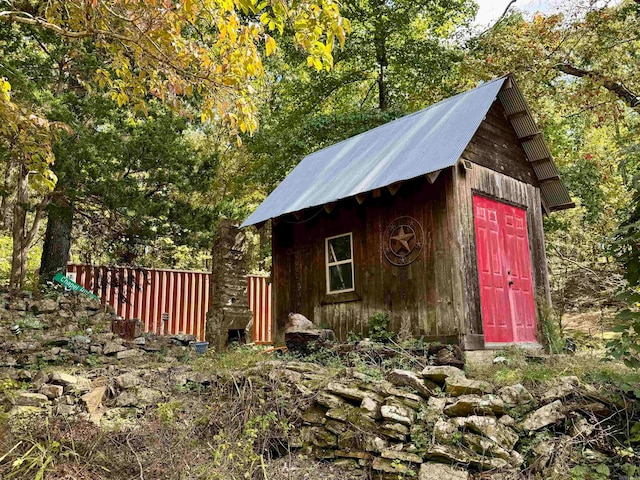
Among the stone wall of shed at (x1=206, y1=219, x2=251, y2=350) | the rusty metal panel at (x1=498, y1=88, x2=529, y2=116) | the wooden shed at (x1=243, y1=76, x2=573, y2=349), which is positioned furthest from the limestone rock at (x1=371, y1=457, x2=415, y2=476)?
the rusty metal panel at (x1=498, y1=88, x2=529, y2=116)

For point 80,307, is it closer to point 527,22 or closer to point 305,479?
point 305,479

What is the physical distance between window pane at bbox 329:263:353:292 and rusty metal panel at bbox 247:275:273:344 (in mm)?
7337

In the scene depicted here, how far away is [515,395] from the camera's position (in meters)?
5.38

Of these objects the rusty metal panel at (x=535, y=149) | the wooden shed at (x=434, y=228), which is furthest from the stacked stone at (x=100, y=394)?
the rusty metal panel at (x=535, y=149)

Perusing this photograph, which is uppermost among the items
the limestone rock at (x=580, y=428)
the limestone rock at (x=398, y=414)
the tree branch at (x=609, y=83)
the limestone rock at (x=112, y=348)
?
the tree branch at (x=609, y=83)

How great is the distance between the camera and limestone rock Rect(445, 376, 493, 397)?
554 centimetres

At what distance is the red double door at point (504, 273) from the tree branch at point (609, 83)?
809 cm

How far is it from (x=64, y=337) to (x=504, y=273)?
7.83 meters

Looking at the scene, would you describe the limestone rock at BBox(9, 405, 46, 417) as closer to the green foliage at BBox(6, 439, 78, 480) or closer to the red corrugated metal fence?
the green foliage at BBox(6, 439, 78, 480)

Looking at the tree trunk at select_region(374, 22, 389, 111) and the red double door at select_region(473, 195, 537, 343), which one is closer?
the red double door at select_region(473, 195, 537, 343)

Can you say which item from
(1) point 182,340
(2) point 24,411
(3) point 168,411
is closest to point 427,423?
(3) point 168,411

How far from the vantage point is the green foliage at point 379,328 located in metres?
8.77

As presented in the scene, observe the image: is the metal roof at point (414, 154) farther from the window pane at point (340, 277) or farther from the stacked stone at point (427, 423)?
the stacked stone at point (427, 423)

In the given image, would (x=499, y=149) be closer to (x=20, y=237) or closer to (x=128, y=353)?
(x=128, y=353)
